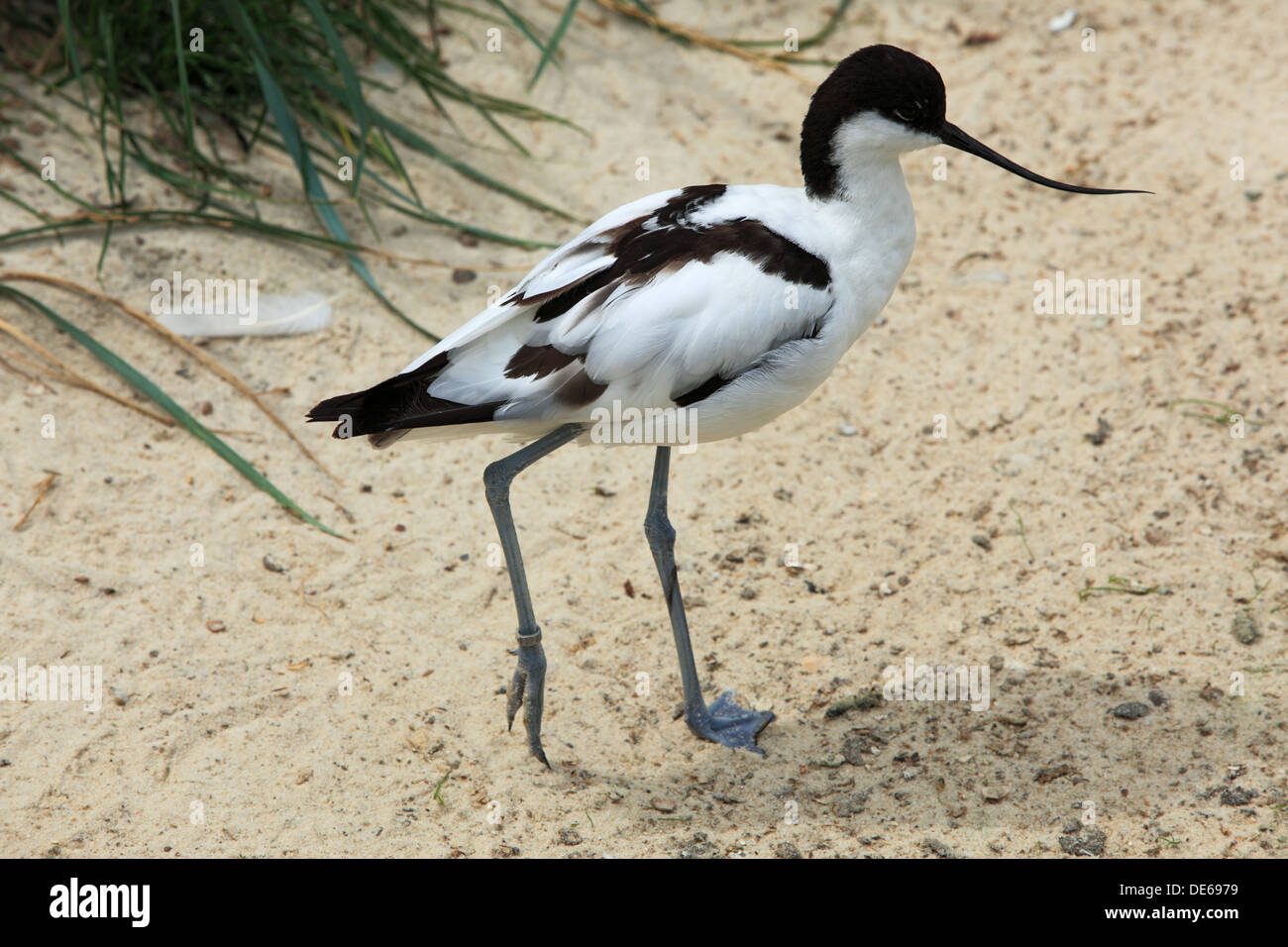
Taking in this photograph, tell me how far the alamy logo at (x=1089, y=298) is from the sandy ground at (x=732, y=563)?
62mm

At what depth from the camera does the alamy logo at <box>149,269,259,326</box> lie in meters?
5.45

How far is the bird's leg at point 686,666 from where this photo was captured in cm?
410

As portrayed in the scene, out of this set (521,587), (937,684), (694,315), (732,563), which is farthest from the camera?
(732,563)

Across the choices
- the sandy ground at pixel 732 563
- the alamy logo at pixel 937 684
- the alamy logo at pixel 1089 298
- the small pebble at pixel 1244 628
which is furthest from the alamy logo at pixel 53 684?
the alamy logo at pixel 1089 298

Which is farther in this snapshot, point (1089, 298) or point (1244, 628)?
point (1089, 298)

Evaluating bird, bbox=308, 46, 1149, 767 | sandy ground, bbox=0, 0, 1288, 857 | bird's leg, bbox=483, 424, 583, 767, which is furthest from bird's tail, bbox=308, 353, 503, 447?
sandy ground, bbox=0, 0, 1288, 857

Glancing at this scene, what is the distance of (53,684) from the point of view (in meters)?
4.05

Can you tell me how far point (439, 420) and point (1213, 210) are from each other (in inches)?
167

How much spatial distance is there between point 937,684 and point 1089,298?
2413 millimetres

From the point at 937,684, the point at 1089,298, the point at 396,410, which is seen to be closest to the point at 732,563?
the point at 937,684

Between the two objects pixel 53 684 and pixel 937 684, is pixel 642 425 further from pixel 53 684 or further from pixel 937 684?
pixel 53 684

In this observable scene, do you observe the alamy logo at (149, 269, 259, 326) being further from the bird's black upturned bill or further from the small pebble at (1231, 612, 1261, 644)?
the small pebble at (1231, 612, 1261, 644)

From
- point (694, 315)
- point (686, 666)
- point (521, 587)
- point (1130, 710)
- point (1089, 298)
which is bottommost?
point (1130, 710)

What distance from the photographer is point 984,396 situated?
215 inches
